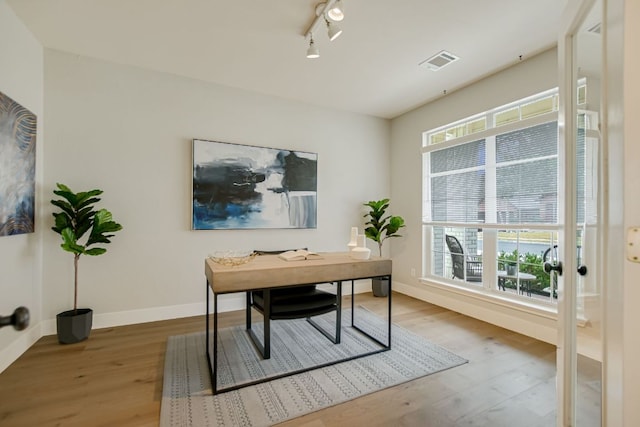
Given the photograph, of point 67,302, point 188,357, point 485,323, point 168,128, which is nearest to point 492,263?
point 485,323

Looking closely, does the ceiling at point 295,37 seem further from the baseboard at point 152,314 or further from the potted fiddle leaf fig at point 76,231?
the baseboard at point 152,314

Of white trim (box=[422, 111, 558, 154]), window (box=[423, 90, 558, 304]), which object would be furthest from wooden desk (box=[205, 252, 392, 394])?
white trim (box=[422, 111, 558, 154])

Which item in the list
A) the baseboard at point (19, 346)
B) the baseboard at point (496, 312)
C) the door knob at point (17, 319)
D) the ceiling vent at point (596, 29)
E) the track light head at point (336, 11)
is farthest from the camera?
the baseboard at point (496, 312)

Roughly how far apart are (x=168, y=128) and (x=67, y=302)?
202 centimetres

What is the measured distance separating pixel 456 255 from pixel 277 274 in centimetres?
267

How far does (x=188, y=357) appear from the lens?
2.38 m

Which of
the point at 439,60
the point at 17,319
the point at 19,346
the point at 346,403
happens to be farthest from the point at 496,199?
the point at 19,346

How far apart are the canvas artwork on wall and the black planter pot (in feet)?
4.25

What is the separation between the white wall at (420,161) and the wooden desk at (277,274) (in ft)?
4.71

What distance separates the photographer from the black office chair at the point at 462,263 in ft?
11.5

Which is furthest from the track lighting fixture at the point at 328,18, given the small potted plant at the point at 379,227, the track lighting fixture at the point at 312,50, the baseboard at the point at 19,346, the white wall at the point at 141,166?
the baseboard at the point at 19,346

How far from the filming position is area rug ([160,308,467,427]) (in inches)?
68.5

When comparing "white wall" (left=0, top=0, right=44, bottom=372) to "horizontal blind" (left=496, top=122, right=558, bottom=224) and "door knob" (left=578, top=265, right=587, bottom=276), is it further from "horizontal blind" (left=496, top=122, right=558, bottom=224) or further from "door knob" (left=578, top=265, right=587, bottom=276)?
"horizontal blind" (left=496, top=122, right=558, bottom=224)

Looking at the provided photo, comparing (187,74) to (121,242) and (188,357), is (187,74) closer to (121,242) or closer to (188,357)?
(121,242)
